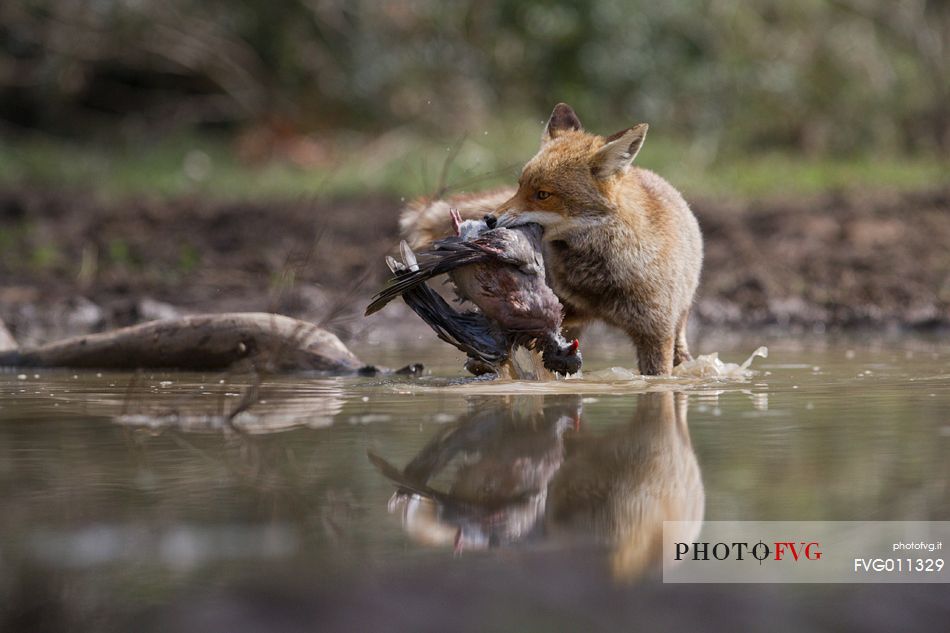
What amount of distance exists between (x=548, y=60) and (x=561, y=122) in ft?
41.4

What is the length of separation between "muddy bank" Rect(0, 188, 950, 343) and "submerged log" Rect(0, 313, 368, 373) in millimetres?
1660

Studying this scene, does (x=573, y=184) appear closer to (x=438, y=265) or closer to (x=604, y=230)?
(x=604, y=230)

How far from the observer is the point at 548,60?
64.9 feet

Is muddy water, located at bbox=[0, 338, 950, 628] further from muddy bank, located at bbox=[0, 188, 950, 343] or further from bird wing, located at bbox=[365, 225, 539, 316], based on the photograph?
muddy bank, located at bbox=[0, 188, 950, 343]

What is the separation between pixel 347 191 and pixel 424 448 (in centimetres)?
1111

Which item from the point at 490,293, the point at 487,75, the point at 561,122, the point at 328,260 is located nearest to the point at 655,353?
the point at 490,293

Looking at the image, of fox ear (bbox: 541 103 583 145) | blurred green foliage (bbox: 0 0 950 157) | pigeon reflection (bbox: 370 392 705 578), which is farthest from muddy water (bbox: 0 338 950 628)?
blurred green foliage (bbox: 0 0 950 157)

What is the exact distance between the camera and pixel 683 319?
7.60m

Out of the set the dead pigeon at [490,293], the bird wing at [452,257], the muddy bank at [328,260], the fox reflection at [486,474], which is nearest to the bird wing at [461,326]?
the dead pigeon at [490,293]

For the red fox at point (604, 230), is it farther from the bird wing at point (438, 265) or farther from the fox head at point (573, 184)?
the bird wing at point (438, 265)

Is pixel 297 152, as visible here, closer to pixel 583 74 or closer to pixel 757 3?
pixel 583 74

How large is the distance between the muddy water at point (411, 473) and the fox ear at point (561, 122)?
54.9 inches

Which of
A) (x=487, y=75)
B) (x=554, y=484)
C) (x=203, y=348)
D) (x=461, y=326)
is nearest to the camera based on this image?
(x=554, y=484)

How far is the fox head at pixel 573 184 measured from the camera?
6633mm
